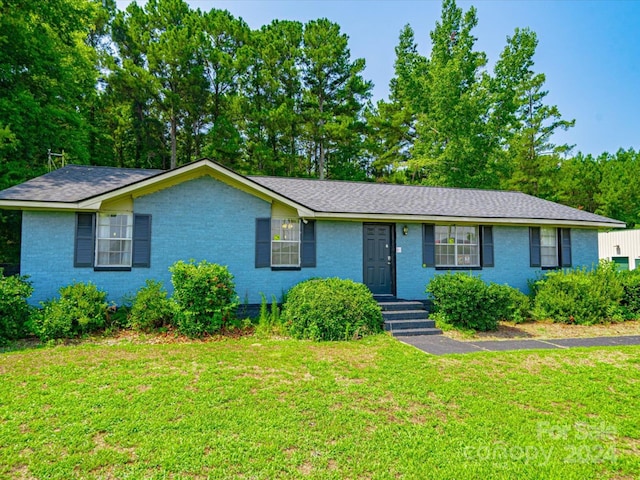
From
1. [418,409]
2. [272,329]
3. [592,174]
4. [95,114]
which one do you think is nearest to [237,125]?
[95,114]

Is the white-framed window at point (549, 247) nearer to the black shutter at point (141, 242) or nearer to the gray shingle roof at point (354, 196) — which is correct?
the gray shingle roof at point (354, 196)

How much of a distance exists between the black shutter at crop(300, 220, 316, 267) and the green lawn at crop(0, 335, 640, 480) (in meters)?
3.75

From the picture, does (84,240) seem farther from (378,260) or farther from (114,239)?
(378,260)

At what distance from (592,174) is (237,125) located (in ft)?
107

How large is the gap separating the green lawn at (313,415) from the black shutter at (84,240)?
269cm

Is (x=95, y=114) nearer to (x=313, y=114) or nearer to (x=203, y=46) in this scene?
(x=203, y=46)

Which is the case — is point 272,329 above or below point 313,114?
below

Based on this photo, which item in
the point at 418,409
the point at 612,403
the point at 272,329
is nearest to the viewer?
the point at 418,409

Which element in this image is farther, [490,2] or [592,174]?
[592,174]

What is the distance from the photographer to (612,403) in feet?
15.1

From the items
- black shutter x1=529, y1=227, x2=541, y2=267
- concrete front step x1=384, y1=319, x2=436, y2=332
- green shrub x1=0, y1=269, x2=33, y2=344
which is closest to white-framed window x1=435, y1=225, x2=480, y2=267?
black shutter x1=529, y1=227, x2=541, y2=267

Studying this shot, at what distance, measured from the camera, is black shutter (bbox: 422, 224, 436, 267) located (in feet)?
35.1

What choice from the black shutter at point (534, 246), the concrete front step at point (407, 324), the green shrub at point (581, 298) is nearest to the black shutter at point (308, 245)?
the concrete front step at point (407, 324)

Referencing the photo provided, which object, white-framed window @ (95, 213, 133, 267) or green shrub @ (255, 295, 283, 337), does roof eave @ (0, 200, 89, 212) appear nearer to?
white-framed window @ (95, 213, 133, 267)
